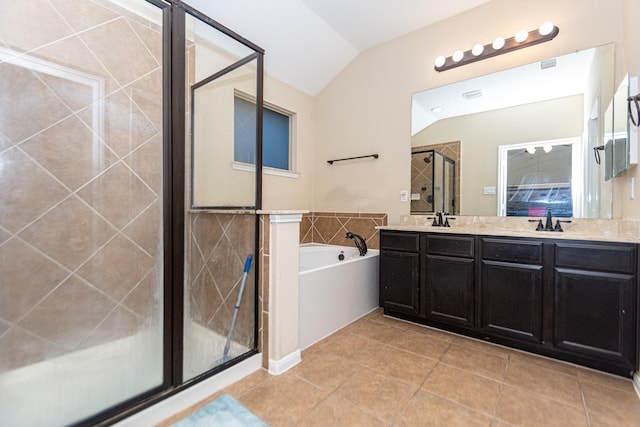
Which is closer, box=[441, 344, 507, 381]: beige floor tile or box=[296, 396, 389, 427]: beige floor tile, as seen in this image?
box=[296, 396, 389, 427]: beige floor tile

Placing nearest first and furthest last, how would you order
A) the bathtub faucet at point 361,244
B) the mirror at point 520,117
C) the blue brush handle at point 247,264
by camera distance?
1. the blue brush handle at point 247,264
2. the mirror at point 520,117
3. the bathtub faucet at point 361,244

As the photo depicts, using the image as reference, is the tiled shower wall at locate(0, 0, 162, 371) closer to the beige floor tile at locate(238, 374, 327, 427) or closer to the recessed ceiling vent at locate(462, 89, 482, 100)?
the beige floor tile at locate(238, 374, 327, 427)

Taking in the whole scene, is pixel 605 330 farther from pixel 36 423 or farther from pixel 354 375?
pixel 36 423

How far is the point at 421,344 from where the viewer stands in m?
2.18

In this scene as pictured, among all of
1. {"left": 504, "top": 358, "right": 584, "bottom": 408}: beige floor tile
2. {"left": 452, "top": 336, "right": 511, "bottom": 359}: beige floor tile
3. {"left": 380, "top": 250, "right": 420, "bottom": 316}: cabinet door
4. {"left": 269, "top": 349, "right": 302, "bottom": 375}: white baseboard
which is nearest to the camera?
{"left": 504, "top": 358, "right": 584, "bottom": 408}: beige floor tile

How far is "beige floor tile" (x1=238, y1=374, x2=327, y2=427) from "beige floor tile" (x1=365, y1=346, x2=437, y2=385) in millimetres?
454

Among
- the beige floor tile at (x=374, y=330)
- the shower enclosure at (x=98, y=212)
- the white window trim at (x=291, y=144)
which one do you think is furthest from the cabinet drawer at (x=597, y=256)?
the white window trim at (x=291, y=144)

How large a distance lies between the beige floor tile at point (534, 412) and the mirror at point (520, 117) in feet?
4.58

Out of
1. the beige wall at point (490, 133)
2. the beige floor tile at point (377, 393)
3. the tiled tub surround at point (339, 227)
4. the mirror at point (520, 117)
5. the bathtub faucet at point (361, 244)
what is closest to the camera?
the beige floor tile at point (377, 393)

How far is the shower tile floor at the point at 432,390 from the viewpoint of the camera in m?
1.40

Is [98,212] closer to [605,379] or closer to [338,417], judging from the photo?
[338,417]

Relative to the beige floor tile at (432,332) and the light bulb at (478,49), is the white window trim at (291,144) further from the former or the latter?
the beige floor tile at (432,332)

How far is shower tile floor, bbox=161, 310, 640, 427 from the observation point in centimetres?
140

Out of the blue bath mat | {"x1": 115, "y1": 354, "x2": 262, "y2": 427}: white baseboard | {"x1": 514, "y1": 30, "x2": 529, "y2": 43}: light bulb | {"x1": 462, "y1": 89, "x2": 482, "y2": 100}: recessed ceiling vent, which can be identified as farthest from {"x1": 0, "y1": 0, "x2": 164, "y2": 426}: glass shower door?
{"x1": 514, "y1": 30, "x2": 529, "y2": 43}: light bulb
